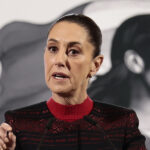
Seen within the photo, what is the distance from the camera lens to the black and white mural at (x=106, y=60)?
58.5 inches

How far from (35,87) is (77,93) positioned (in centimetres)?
66

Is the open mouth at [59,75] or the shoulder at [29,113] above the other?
the open mouth at [59,75]

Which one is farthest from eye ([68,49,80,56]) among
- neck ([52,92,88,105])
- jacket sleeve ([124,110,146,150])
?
jacket sleeve ([124,110,146,150])

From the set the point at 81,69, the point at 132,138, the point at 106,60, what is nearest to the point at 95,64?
the point at 81,69

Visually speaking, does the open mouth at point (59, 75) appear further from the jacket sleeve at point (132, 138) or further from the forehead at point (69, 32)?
the jacket sleeve at point (132, 138)

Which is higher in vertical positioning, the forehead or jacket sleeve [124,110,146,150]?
the forehead

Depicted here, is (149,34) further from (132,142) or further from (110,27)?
(132,142)

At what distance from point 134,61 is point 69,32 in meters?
0.77

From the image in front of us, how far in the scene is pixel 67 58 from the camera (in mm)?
808

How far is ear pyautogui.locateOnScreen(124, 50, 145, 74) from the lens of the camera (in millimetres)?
1519

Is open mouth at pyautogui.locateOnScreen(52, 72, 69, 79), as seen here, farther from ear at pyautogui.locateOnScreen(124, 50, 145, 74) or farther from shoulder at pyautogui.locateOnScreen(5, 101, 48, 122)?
ear at pyautogui.locateOnScreen(124, 50, 145, 74)

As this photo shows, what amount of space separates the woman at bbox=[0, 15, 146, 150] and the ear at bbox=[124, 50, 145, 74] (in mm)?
649

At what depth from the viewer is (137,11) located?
1.55m

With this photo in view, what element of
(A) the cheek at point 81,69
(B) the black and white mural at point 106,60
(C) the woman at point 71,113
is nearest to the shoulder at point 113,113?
(C) the woman at point 71,113
